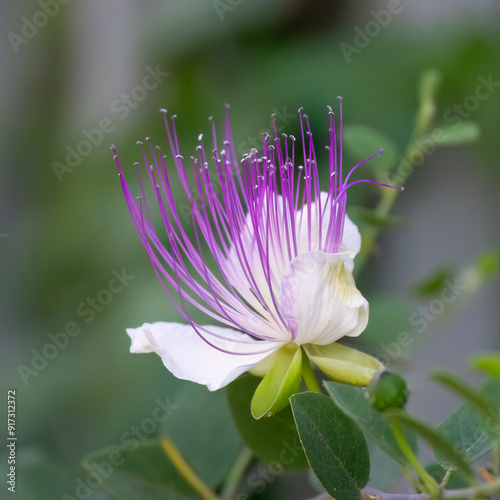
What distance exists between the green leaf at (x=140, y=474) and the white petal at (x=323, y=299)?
0.75 ft

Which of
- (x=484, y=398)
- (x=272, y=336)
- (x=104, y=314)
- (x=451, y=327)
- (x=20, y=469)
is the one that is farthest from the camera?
(x=451, y=327)

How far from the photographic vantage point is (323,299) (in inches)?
22.0

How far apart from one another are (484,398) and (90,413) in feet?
3.43

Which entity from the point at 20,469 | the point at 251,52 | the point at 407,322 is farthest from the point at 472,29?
the point at 20,469

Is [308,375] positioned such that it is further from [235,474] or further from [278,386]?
[235,474]

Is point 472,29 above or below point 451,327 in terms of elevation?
above

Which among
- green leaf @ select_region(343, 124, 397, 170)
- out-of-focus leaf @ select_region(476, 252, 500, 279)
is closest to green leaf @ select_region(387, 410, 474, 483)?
green leaf @ select_region(343, 124, 397, 170)

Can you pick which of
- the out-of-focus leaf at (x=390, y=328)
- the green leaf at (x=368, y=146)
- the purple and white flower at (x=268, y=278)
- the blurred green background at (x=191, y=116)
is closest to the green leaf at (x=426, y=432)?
the purple and white flower at (x=268, y=278)

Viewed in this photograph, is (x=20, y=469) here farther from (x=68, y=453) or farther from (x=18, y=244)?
(x=18, y=244)

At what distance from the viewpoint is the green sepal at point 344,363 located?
21.2 inches

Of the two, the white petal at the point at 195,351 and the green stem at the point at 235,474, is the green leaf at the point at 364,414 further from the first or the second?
the green stem at the point at 235,474

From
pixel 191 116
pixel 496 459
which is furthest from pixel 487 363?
pixel 191 116

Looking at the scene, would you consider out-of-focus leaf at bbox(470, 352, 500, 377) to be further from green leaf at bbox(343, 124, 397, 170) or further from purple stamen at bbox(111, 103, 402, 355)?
green leaf at bbox(343, 124, 397, 170)

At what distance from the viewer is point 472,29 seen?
1766 mm
